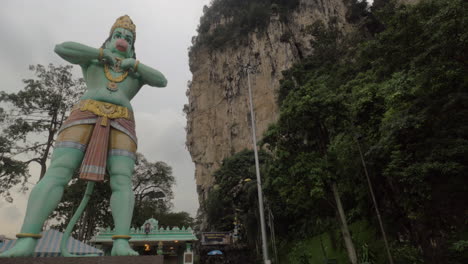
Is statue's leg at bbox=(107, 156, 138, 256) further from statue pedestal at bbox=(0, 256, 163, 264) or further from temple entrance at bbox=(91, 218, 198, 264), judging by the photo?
temple entrance at bbox=(91, 218, 198, 264)

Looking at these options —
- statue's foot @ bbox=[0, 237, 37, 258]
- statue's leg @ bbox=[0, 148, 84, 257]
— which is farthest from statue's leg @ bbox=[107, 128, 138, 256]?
statue's foot @ bbox=[0, 237, 37, 258]

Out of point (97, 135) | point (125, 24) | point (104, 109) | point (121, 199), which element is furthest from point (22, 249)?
point (125, 24)

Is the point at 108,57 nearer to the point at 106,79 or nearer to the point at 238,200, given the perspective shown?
the point at 106,79

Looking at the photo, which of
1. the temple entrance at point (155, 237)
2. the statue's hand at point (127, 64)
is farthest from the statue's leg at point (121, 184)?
the temple entrance at point (155, 237)

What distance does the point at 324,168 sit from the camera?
8.32 metres

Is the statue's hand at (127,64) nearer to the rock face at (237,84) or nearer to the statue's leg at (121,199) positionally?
the statue's leg at (121,199)

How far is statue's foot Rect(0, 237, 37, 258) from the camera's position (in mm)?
3082

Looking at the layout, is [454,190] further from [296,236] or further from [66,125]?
[296,236]

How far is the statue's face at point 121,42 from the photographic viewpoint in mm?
4789

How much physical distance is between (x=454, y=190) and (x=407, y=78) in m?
2.84

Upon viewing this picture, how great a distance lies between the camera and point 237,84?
99.5 feet

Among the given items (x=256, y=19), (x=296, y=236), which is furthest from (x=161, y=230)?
(x=256, y=19)

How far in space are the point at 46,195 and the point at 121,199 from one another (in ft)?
2.79

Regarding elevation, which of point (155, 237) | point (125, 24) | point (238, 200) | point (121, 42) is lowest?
point (155, 237)
